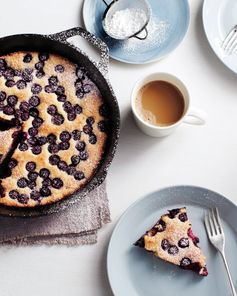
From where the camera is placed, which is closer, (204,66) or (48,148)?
(48,148)

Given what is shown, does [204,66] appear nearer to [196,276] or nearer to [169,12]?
[169,12]

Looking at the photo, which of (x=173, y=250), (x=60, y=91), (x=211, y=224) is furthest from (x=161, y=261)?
(x=60, y=91)

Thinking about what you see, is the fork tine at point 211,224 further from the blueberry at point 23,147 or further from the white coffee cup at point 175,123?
the blueberry at point 23,147

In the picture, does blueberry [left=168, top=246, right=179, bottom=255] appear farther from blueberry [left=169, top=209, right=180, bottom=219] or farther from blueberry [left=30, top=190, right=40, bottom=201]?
blueberry [left=30, top=190, right=40, bottom=201]

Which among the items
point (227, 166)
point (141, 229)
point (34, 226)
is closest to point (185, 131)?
point (227, 166)

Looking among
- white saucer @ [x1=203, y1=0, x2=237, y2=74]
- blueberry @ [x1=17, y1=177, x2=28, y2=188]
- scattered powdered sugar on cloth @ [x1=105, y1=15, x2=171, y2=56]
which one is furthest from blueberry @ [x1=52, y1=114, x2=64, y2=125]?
white saucer @ [x1=203, y1=0, x2=237, y2=74]

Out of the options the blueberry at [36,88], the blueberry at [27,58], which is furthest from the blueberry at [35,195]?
the blueberry at [27,58]
